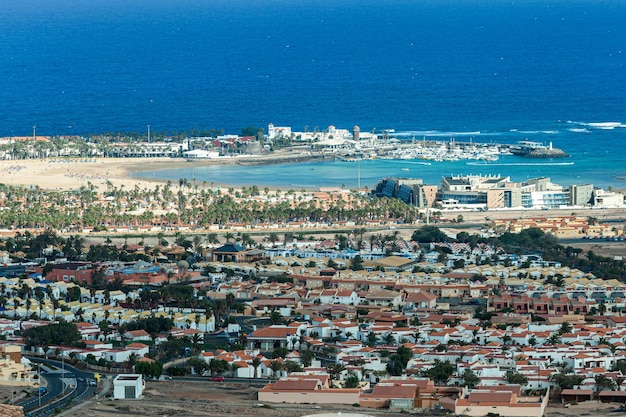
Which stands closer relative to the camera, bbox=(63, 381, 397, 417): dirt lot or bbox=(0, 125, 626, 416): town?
bbox=(63, 381, 397, 417): dirt lot

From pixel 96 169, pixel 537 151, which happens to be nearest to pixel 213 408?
pixel 96 169

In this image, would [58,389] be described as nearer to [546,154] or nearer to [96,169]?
[96,169]

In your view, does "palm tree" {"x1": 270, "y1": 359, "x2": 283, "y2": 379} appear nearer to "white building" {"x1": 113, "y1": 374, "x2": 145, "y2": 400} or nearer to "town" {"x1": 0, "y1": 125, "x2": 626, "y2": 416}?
"town" {"x1": 0, "y1": 125, "x2": 626, "y2": 416}

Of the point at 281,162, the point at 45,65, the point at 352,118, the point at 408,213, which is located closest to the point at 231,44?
the point at 45,65

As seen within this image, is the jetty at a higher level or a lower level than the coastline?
higher

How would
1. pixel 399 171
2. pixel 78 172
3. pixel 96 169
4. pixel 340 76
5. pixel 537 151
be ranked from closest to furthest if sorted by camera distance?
pixel 78 172
pixel 96 169
pixel 399 171
pixel 537 151
pixel 340 76

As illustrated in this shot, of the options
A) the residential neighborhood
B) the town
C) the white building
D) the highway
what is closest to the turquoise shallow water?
the town
